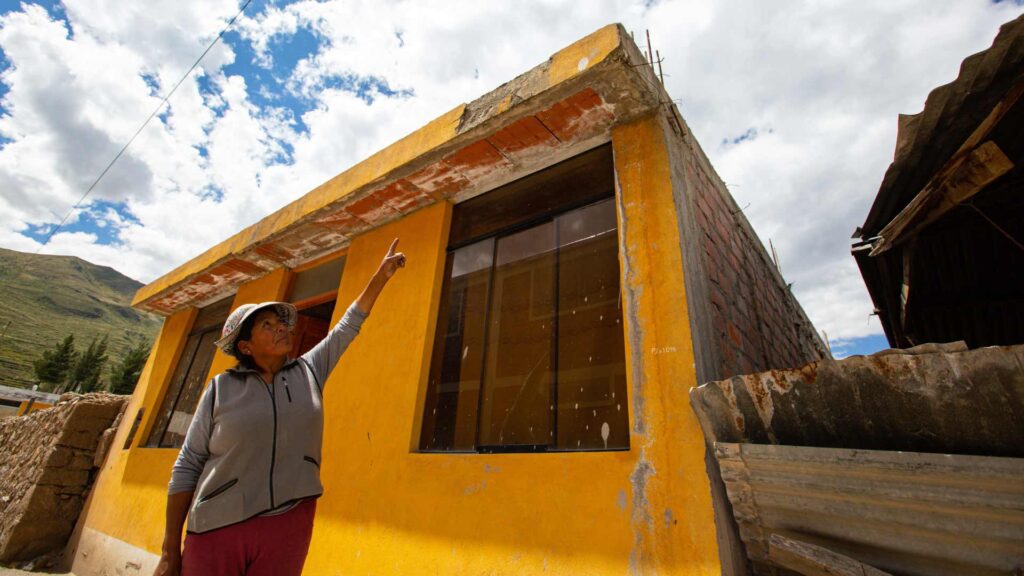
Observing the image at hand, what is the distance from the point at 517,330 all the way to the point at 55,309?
4679 inches

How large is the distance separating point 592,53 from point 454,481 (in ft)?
8.43

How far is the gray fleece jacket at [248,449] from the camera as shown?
5.75ft

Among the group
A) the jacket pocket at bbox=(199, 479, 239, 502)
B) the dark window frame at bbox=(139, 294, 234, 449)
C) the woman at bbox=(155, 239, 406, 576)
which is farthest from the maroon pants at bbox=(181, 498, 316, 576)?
the dark window frame at bbox=(139, 294, 234, 449)

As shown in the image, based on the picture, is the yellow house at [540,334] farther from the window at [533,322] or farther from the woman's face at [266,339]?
the woman's face at [266,339]

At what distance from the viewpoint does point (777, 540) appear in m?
1.67

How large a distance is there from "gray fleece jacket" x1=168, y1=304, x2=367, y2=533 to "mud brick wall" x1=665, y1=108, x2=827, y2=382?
179 cm

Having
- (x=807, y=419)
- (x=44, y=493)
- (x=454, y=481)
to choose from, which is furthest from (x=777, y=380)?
(x=44, y=493)

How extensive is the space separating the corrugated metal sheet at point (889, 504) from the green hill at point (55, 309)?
6431cm

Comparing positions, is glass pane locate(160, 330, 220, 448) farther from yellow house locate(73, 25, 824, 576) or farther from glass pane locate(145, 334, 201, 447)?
yellow house locate(73, 25, 824, 576)

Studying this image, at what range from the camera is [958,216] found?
3.53 meters

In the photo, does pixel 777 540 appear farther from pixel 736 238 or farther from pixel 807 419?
pixel 736 238

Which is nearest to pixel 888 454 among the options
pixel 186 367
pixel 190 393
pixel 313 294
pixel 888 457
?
pixel 888 457

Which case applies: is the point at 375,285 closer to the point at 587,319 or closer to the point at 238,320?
the point at 238,320

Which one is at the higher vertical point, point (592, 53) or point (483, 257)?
point (592, 53)
